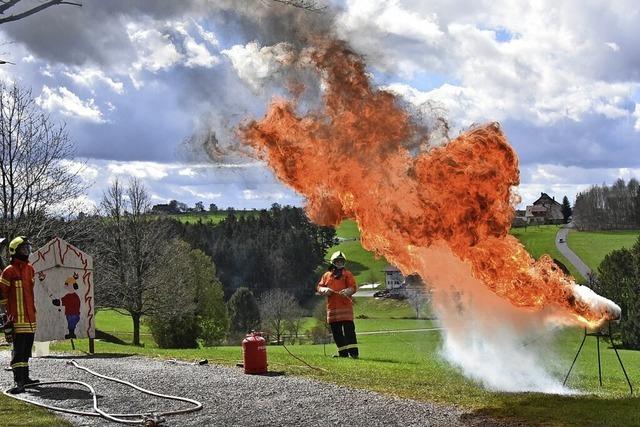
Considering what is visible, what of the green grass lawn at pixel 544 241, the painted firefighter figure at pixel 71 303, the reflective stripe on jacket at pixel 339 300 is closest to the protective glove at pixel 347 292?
the reflective stripe on jacket at pixel 339 300

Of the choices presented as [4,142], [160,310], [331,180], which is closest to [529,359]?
[331,180]

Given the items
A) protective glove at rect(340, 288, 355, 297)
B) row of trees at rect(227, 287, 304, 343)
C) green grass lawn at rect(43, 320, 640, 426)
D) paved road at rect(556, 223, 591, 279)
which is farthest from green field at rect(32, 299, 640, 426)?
paved road at rect(556, 223, 591, 279)

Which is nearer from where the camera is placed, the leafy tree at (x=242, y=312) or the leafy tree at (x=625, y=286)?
the leafy tree at (x=625, y=286)

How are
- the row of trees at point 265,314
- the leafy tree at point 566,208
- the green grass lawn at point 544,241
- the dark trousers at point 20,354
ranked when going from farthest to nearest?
the leafy tree at point 566,208
the row of trees at point 265,314
the green grass lawn at point 544,241
the dark trousers at point 20,354

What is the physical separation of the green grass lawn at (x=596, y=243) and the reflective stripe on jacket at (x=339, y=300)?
59.8 metres

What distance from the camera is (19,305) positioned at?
40.4ft

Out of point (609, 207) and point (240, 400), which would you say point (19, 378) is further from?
point (609, 207)

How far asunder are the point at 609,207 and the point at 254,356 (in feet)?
323

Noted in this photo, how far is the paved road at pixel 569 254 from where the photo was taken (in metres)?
70.7

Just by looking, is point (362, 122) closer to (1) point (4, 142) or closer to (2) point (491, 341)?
(2) point (491, 341)

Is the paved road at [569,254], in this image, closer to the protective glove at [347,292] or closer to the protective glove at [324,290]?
the protective glove at [347,292]

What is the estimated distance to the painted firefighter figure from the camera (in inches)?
741

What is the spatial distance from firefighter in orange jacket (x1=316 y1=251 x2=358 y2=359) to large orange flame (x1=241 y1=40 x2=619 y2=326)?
202 centimetres

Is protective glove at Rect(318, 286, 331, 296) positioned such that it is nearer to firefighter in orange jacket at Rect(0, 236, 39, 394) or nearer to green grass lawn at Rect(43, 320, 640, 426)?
green grass lawn at Rect(43, 320, 640, 426)
